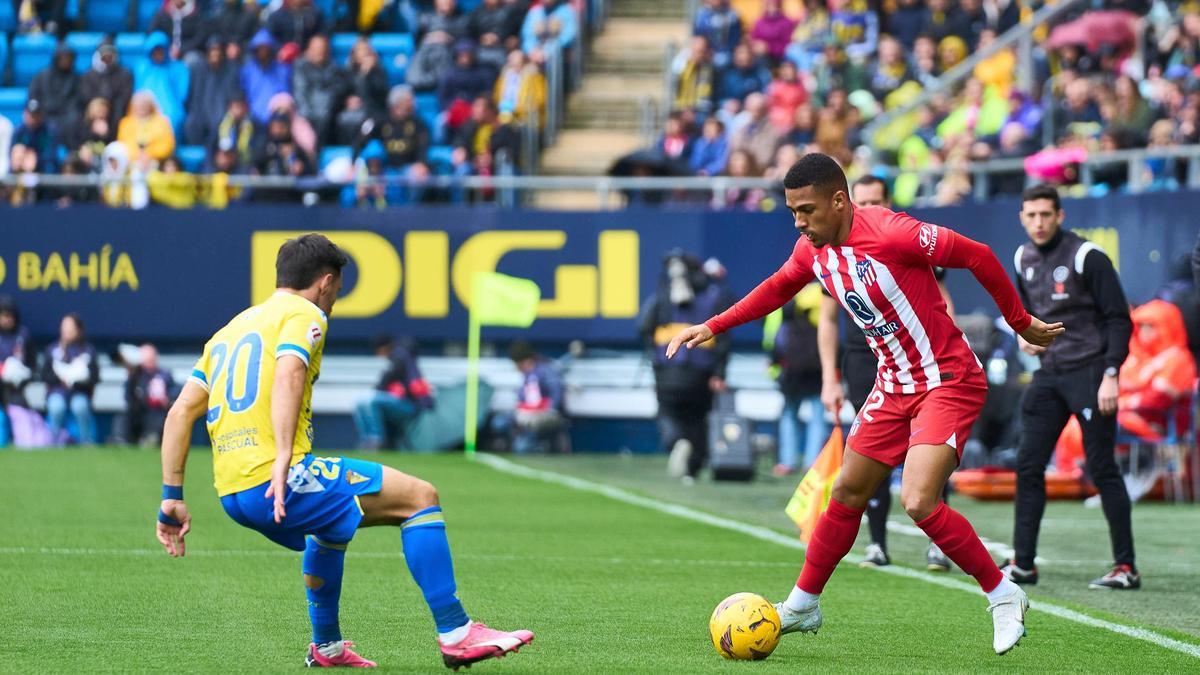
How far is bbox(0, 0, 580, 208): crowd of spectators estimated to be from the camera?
76.4ft

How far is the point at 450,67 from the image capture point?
25391mm

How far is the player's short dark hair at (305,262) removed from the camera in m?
6.62

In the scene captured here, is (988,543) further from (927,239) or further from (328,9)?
(328,9)

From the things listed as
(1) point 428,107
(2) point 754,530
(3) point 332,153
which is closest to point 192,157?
(3) point 332,153

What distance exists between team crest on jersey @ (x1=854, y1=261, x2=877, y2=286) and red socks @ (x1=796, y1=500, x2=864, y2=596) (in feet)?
2.99

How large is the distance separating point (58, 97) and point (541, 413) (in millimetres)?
7927

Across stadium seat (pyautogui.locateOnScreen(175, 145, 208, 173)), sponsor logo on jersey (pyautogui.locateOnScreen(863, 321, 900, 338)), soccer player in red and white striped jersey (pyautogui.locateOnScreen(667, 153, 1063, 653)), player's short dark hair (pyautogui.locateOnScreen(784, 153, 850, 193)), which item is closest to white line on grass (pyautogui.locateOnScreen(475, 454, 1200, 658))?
soccer player in red and white striped jersey (pyautogui.locateOnScreen(667, 153, 1063, 653))

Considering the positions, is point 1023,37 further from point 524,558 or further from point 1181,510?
point 524,558

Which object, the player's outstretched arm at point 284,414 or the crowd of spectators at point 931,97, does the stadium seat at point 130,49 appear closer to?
the crowd of spectators at point 931,97

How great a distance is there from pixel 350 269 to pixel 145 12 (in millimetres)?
7667

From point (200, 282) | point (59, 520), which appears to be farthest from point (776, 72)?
point (59, 520)

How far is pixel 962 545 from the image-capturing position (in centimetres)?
743

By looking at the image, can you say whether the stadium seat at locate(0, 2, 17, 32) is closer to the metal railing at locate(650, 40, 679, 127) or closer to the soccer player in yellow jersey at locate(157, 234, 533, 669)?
the metal railing at locate(650, 40, 679, 127)

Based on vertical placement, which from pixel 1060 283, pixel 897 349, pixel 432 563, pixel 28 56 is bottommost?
pixel 432 563
